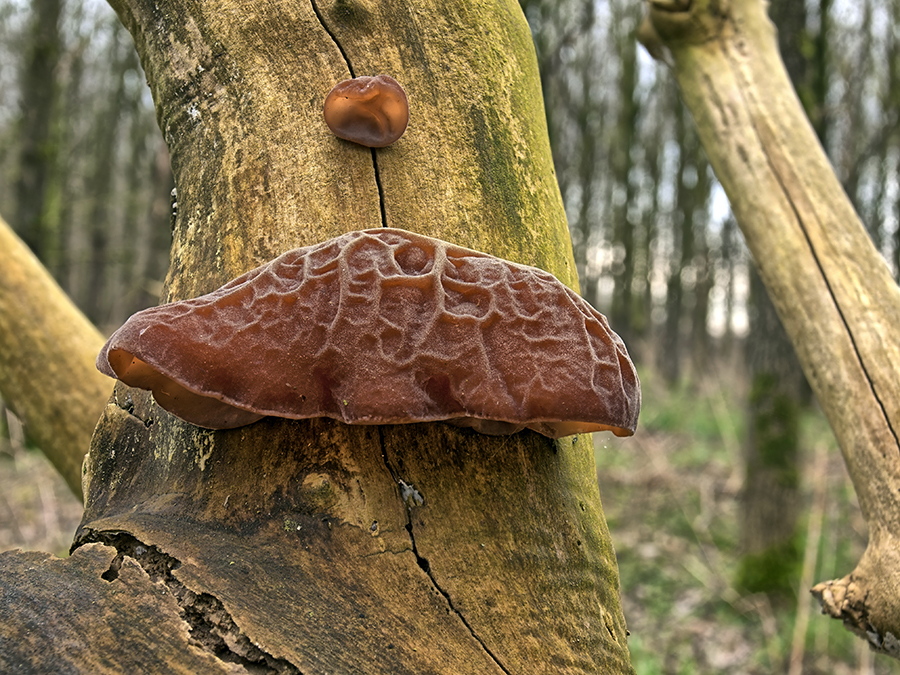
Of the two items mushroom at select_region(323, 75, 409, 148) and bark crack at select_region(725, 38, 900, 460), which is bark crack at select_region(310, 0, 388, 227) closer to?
mushroom at select_region(323, 75, 409, 148)

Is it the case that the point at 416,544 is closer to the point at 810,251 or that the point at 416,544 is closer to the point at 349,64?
the point at 349,64

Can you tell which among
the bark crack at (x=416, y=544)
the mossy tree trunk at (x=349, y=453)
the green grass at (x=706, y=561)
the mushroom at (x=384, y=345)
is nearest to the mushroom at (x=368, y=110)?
the mossy tree trunk at (x=349, y=453)

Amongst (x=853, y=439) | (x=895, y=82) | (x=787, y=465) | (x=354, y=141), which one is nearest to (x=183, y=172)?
(x=354, y=141)

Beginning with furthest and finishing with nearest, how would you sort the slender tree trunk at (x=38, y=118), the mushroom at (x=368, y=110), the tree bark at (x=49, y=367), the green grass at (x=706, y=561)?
the slender tree trunk at (x=38, y=118) < the green grass at (x=706, y=561) < the tree bark at (x=49, y=367) < the mushroom at (x=368, y=110)

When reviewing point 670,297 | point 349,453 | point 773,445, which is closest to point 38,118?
point 773,445

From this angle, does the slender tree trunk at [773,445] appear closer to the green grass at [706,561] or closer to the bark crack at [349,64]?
the green grass at [706,561]

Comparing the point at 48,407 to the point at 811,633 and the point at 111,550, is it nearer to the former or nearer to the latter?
the point at 111,550

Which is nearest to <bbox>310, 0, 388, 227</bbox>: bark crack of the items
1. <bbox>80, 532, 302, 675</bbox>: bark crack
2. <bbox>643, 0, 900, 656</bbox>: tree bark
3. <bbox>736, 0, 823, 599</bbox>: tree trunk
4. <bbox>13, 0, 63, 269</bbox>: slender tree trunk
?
<bbox>80, 532, 302, 675</bbox>: bark crack
